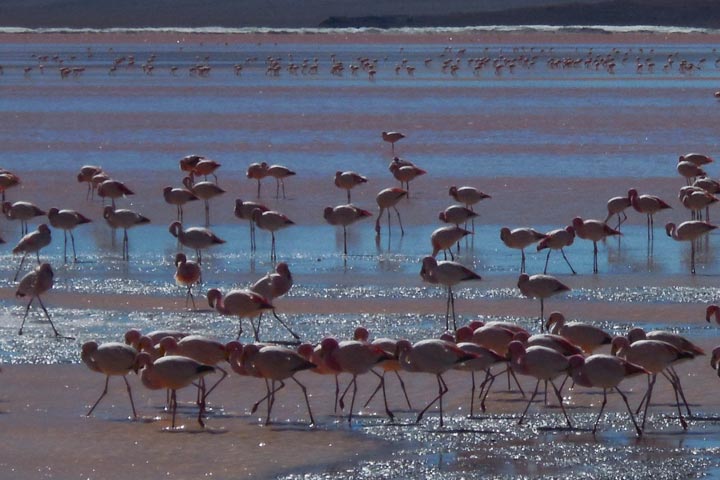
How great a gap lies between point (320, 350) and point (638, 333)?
6.26ft

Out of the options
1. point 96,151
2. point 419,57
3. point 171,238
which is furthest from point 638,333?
point 419,57

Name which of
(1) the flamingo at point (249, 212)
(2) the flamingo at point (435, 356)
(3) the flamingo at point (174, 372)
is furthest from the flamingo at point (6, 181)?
(2) the flamingo at point (435, 356)

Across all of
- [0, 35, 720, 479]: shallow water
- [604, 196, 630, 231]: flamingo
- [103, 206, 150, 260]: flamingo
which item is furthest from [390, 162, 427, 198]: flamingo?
[103, 206, 150, 260]: flamingo

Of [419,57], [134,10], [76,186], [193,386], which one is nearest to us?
[193,386]

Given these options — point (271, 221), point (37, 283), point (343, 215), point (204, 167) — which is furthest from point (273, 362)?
point (204, 167)

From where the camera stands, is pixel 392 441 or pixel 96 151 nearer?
pixel 392 441

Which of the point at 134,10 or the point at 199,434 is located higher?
the point at 134,10

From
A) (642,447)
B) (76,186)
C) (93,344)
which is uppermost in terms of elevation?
(76,186)

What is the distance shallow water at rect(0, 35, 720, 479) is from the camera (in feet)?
26.4

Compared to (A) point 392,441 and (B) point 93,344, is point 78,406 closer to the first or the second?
(B) point 93,344

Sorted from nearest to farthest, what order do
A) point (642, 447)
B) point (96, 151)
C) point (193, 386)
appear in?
point (642, 447), point (193, 386), point (96, 151)

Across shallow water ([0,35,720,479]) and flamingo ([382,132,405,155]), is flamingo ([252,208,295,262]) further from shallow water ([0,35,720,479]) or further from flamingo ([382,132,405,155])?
flamingo ([382,132,405,155])

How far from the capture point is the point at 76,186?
18.3 m

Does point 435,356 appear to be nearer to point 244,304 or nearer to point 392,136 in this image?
point 244,304
